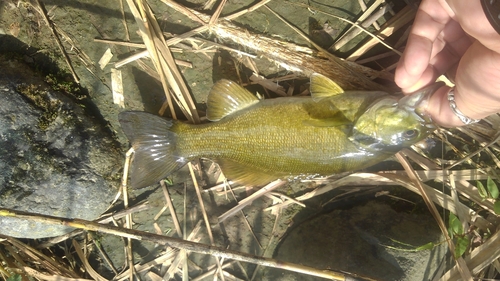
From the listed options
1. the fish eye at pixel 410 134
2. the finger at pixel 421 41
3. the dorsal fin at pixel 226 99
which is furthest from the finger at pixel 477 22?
the dorsal fin at pixel 226 99

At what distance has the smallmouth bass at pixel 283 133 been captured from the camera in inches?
132

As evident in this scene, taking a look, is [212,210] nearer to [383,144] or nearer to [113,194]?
[113,194]

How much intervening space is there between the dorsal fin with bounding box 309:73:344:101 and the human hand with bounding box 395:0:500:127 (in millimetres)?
528

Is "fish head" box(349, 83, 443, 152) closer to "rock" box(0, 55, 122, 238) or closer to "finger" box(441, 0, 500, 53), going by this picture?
"finger" box(441, 0, 500, 53)

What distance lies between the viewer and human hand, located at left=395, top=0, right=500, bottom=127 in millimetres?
2480

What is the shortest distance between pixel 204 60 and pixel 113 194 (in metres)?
1.69

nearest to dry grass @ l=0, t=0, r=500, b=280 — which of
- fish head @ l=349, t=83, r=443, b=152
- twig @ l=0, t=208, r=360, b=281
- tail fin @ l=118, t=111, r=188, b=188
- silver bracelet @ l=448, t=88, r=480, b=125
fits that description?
twig @ l=0, t=208, r=360, b=281

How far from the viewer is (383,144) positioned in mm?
3412

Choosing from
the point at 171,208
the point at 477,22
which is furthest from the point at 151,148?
the point at 477,22

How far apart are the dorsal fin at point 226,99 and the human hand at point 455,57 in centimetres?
137

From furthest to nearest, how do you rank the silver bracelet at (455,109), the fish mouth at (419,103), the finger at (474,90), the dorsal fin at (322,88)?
the dorsal fin at (322,88) → the fish mouth at (419,103) → the silver bracelet at (455,109) → the finger at (474,90)

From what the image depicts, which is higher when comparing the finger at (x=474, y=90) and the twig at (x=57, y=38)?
the twig at (x=57, y=38)

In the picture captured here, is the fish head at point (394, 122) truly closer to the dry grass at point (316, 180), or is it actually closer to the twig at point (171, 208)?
the dry grass at point (316, 180)

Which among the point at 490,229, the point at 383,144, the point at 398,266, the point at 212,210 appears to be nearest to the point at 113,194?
the point at 212,210
